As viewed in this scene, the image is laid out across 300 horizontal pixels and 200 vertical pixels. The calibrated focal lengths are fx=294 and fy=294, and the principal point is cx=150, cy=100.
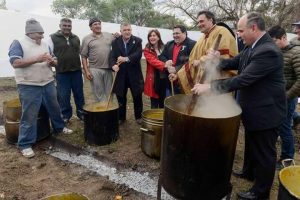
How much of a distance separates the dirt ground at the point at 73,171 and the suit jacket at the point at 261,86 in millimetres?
942

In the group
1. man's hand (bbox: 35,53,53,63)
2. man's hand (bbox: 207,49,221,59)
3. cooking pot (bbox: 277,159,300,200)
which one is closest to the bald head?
man's hand (bbox: 207,49,221,59)

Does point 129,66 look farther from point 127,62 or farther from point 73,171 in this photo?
point 73,171

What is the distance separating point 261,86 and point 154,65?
2261mm

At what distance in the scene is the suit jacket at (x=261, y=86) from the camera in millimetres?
2523

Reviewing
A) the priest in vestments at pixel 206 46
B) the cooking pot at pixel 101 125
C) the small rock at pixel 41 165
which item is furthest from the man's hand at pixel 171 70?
the small rock at pixel 41 165

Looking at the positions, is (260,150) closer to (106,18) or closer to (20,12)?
(20,12)

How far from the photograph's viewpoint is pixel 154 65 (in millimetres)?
4668

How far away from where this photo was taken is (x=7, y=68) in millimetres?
9625

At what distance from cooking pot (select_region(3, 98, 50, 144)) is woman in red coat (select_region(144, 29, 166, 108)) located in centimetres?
169

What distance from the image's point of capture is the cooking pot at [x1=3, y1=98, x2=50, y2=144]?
4395 mm

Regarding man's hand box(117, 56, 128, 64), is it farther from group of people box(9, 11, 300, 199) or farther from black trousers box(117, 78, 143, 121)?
black trousers box(117, 78, 143, 121)

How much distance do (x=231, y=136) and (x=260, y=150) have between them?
1.90 ft

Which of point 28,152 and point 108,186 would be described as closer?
point 108,186

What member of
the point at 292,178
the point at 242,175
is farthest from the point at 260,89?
the point at 242,175
